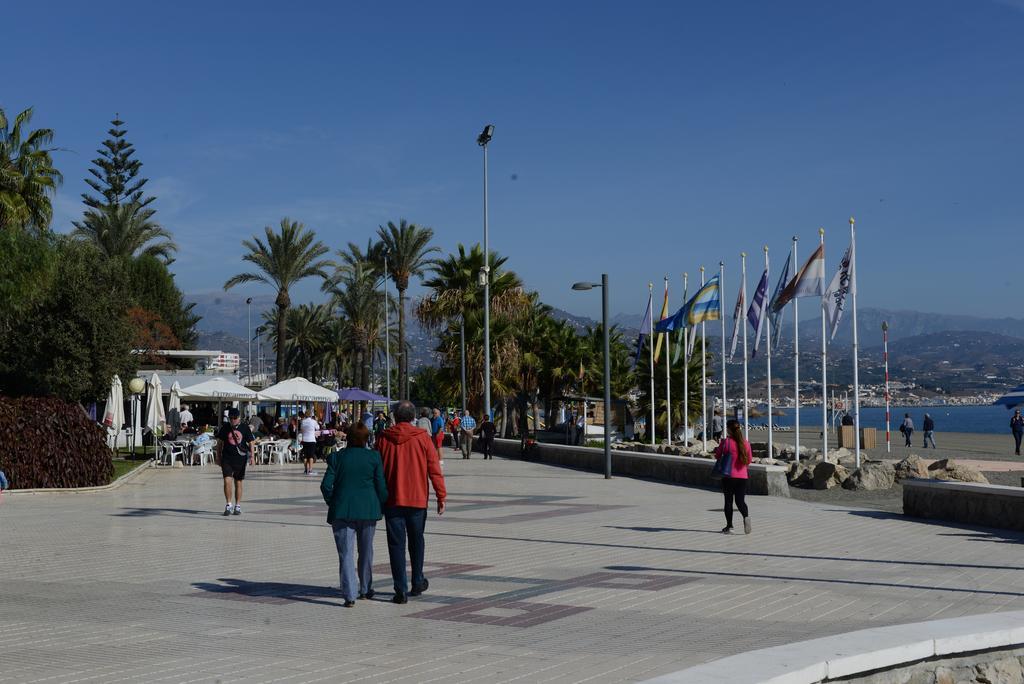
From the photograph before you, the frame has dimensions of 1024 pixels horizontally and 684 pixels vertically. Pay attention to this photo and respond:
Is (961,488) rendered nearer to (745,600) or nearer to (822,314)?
(745,600)

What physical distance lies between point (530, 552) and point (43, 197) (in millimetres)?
27638

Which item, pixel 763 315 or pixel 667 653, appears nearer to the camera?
pixel 667 653

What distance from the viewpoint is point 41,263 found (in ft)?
89.9

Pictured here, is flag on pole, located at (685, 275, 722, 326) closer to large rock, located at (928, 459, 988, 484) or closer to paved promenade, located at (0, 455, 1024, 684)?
large rock, located at (928, 459, 988, 484)

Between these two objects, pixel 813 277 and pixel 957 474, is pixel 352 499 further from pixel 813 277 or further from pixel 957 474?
pixel 813 277

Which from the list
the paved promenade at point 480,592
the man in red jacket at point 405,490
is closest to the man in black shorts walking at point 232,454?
the paved promenade at point 480,592

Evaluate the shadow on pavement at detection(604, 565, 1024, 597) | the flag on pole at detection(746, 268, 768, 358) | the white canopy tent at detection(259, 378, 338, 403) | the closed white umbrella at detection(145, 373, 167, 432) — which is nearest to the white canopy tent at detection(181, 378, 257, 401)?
the white canopy tent at detection(259, 378, 338, 403)

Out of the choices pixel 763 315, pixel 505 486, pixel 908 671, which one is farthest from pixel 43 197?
pixel 908 671

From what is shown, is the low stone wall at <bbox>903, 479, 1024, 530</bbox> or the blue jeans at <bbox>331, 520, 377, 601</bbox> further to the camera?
the low stone wall at <bbox>903, 479, 1024, 530</bbox>

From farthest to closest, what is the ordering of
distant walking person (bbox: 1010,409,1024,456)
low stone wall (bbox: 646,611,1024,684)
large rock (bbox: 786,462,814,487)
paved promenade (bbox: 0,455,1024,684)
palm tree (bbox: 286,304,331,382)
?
1. palm tree (bbox: 286,304,331,382)
2. distant walking person (bbox: 1010,409,1024,456)
3. large rock (bbox: 786,462,814,487)
4. paved promenade (bbox: 0,455,1024,684)
5. low stone wall (bbox: 646,611,1024,684)

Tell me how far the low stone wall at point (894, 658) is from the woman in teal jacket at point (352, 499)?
393 cm

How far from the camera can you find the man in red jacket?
28.8 ft

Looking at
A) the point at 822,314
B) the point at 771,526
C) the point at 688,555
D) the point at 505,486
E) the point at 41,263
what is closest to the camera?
the point at 688,555

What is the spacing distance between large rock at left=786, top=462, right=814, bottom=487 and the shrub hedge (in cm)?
1412
